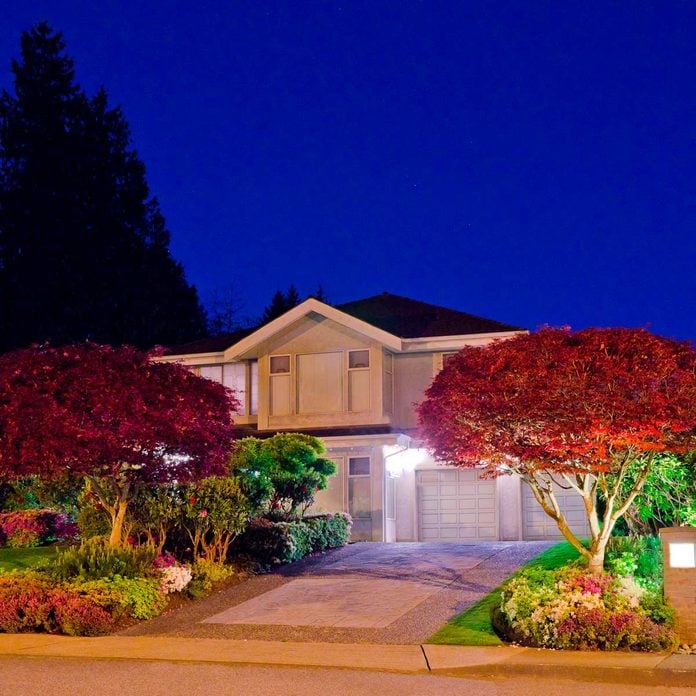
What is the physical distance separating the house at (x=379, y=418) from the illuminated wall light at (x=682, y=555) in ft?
42.8

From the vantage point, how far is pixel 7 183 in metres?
47.2

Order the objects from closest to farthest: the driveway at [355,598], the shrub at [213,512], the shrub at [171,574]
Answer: the driveway at [355,598] → the shrub at [171,574] → the shrub at [213,512]

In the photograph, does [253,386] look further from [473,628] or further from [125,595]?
[473,628]

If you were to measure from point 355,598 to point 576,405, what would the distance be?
534 centimetres

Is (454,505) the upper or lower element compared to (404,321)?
lower

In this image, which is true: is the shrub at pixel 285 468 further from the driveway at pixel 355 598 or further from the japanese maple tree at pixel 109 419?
A: the japanese maple tree at pixel 109 419

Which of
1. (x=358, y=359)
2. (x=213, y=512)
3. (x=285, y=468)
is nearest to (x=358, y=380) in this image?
(x=358, y=359)

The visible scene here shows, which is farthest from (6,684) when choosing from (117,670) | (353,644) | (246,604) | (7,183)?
(7,183)

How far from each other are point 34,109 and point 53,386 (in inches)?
1420

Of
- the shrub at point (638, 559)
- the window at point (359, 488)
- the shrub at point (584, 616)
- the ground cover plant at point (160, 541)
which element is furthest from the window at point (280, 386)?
the shrub at point (584, 616)

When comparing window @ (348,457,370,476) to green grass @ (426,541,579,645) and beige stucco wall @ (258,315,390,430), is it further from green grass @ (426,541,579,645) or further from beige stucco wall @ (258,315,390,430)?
green grass @ (426,541,579,645)

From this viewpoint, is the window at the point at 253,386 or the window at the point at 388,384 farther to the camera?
the window at the point at 253,386

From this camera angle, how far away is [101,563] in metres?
15.5

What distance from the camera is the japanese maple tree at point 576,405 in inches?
504
